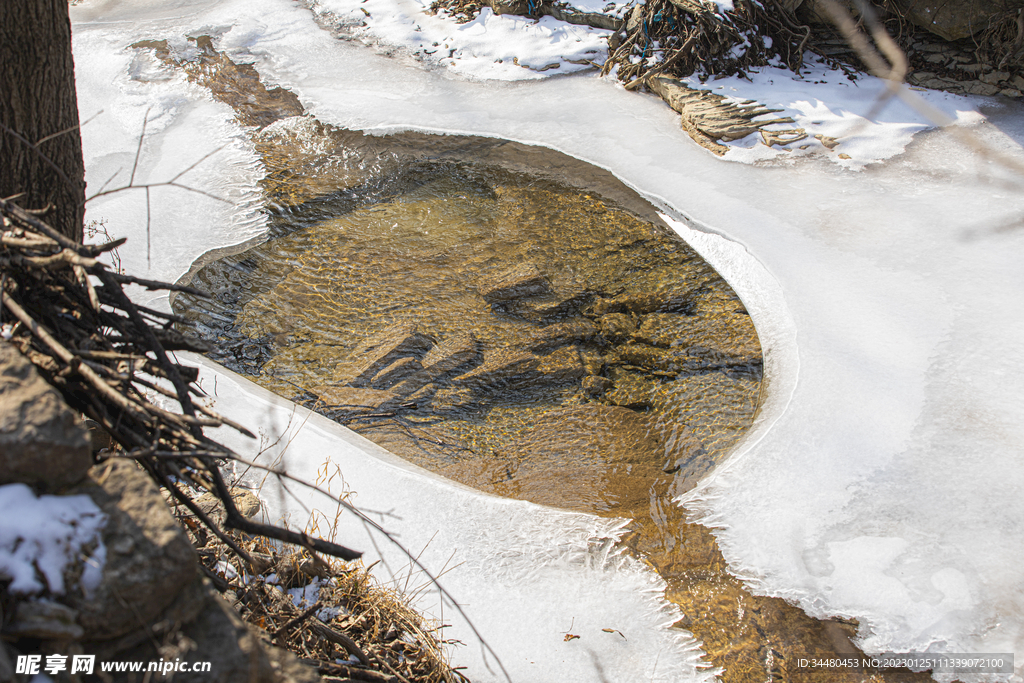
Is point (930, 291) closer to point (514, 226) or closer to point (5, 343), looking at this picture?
point (514, 226)

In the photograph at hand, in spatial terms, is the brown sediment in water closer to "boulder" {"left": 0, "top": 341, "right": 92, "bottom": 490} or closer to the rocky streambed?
the rocky streambed

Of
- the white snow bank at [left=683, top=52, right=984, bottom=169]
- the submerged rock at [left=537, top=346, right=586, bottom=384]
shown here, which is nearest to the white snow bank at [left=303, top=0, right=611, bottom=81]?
the white snow bank at [left=683, top=52, right=984, bottom=169]

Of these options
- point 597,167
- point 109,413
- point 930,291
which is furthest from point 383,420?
point 930,291

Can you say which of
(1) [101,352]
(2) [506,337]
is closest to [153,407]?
(1) [101,352]

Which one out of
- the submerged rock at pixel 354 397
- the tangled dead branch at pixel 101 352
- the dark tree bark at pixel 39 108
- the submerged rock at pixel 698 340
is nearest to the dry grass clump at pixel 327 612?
the tangled dead branch at pixel 101 352

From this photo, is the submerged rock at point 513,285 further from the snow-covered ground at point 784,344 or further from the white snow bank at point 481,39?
the white snow bank at point 481,39

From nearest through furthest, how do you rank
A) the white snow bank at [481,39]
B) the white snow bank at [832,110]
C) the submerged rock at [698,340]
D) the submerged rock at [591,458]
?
1. the submerged rock at [591,458]
2. the submerged rock at [698,340]
3. the white snow bank at [832,110]
4. the white snow bank at [481,39]
